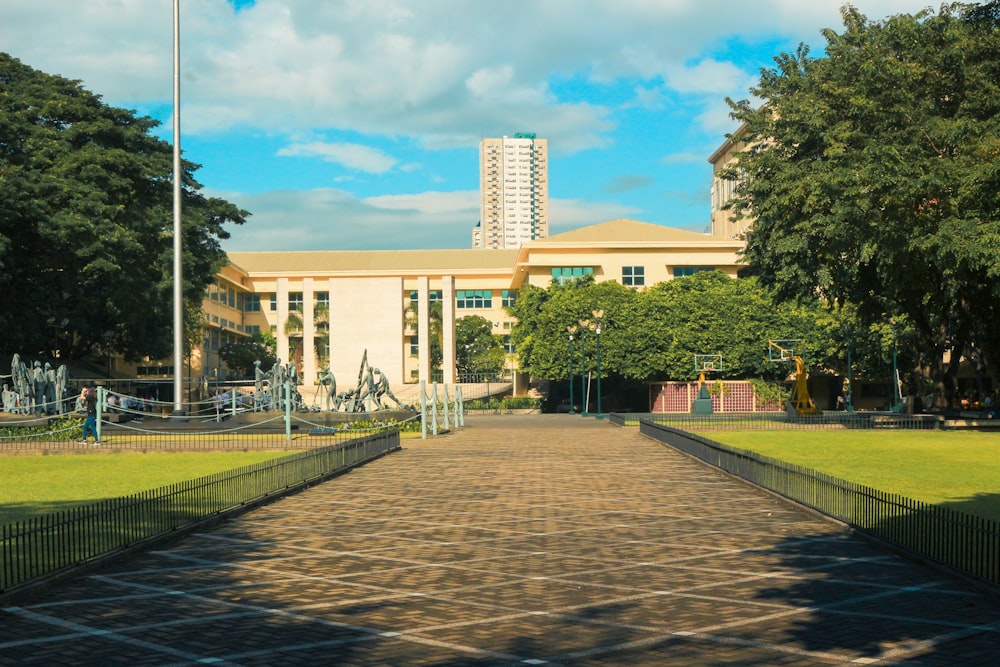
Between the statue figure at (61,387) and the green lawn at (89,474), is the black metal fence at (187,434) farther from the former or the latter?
the statue figure at (61,387)

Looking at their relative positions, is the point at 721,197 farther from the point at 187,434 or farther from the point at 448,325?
the point at 187,434

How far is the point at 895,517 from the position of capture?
12.7 metres

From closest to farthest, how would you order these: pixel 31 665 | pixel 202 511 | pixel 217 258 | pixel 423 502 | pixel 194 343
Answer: pixel 31 665, pixel 202 511, pixel 423 502, pixel 217 258, pixel 194 343

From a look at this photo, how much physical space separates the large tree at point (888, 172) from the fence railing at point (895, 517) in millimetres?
11474

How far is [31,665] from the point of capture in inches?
303

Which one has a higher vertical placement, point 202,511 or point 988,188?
point 988,188

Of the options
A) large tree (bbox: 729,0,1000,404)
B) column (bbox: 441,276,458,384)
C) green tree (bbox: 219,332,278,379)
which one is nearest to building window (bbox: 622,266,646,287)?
column (bbox: 441,276,458,384)

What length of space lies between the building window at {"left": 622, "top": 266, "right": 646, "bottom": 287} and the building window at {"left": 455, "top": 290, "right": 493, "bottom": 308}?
916 inches


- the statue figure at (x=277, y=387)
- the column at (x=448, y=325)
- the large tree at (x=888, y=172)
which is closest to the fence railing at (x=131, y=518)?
the large tree at (x=888, y=172)

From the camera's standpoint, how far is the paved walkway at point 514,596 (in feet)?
26.5

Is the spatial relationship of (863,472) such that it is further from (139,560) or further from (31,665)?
(31,665)

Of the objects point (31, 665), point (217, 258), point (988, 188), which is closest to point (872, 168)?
point (988, 188)

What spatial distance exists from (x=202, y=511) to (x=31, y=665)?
746 cm

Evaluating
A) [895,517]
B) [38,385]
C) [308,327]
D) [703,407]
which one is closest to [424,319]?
[308,327]
